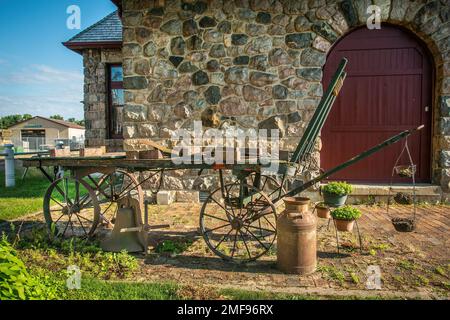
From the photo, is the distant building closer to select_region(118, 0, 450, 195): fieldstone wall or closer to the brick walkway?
select_region(118, 0, 450, 195): fieldstone wall

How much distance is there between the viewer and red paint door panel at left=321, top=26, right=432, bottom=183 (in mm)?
6199

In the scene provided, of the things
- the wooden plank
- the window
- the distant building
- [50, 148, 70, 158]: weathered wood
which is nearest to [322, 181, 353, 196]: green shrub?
the wooden plank

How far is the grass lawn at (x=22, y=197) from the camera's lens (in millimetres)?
5793

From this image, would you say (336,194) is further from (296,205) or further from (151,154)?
(151,154)

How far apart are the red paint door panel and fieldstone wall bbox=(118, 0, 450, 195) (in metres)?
0.24

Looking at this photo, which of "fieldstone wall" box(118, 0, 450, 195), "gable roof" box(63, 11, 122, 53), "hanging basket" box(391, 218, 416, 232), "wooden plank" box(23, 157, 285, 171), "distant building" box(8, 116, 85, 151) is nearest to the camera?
"wooden plank" box(23, 157, 285, 171)

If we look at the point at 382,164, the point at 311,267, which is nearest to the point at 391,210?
the point at 382,164

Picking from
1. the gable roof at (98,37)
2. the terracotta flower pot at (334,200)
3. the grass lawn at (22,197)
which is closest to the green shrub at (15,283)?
the terracotta flower pot at (334,200)

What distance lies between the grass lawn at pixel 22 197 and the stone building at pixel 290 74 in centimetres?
207

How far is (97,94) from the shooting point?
29.5 feet

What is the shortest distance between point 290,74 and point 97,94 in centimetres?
540

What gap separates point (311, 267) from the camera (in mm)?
3354

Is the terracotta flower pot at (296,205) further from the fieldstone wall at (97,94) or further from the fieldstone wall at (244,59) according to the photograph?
the fieldstone wall at (97,94)
